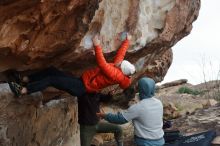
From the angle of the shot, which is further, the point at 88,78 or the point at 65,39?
the point at 88,78

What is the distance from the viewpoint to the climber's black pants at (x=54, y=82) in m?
8.04

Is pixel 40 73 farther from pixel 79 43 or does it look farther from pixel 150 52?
pixel 150 52

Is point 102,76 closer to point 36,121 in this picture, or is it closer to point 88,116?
point 88,116

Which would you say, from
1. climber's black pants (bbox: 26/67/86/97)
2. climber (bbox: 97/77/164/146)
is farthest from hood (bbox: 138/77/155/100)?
climber's black pants (bbox: 26/67/86/97)

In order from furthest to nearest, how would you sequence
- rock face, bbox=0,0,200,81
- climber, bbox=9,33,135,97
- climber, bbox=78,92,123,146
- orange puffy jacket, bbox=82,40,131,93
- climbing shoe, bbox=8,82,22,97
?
climber, bbox=78,92,123,146, orange puffy jacket, bbox=82,40,131,93, climber, bbox=9,33,135,97, climbing shoe, bbox=8,82,22,97, rock face, bbox=0,0,200,81

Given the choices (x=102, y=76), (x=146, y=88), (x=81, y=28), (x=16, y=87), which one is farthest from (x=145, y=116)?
(x=16, y=87)

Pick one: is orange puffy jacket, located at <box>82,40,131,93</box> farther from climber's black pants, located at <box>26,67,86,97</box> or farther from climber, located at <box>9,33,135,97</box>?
climber's black pants, located at <box>26,67,86,97</box>

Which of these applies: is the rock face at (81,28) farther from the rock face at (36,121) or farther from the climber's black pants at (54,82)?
the rock face at (36,121)

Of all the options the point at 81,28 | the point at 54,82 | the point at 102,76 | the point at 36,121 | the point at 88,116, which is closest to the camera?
the point at 81,28

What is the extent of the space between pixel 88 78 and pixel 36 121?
1661mm

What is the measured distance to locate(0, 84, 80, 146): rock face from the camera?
30.1ft

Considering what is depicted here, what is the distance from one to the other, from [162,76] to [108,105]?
1.59 meters

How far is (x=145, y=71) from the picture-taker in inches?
526

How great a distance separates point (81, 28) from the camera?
25.5 ft
